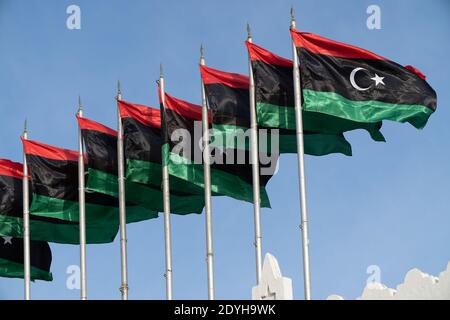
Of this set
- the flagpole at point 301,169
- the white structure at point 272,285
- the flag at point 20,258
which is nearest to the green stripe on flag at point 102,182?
the flag at point 20,258

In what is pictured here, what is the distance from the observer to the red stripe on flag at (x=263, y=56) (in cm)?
5403

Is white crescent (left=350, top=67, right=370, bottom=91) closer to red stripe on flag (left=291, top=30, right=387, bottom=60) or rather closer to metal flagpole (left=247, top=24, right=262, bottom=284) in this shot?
red stripe on flag (left=291, top=30, right=387, bottom=60)

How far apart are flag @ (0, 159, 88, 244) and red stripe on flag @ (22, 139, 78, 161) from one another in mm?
2567

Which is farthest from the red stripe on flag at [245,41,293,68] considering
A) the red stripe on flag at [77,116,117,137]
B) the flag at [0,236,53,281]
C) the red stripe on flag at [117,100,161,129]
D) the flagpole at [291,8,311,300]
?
the flag at [0,236,53,281]

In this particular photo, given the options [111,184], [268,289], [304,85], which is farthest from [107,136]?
[268,289]

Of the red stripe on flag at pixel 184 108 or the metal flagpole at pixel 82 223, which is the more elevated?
the red stripe on flag at pixel 184 108

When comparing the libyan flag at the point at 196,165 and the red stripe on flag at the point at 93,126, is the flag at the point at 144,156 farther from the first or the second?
the libyan flag at the point at 196,165

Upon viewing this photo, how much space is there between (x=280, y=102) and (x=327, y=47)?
2829mm

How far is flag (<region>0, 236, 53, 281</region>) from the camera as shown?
210 feet

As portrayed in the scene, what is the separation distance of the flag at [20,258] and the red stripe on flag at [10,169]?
3256 mm

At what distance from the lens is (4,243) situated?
64.1 metres

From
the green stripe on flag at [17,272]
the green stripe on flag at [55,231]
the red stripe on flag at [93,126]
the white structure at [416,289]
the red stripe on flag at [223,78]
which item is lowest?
the white structure at [416,289]

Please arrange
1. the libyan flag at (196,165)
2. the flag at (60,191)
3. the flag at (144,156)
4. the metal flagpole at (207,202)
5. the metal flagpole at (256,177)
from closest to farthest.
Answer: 1. the metal flagpole at (256,177)
2. the metal flagpole at (207,202)
3. the libyan flag at (196,165)
4. the flag at (144,156)
5. the flag at (60,191)

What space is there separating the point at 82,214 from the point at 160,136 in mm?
4671
